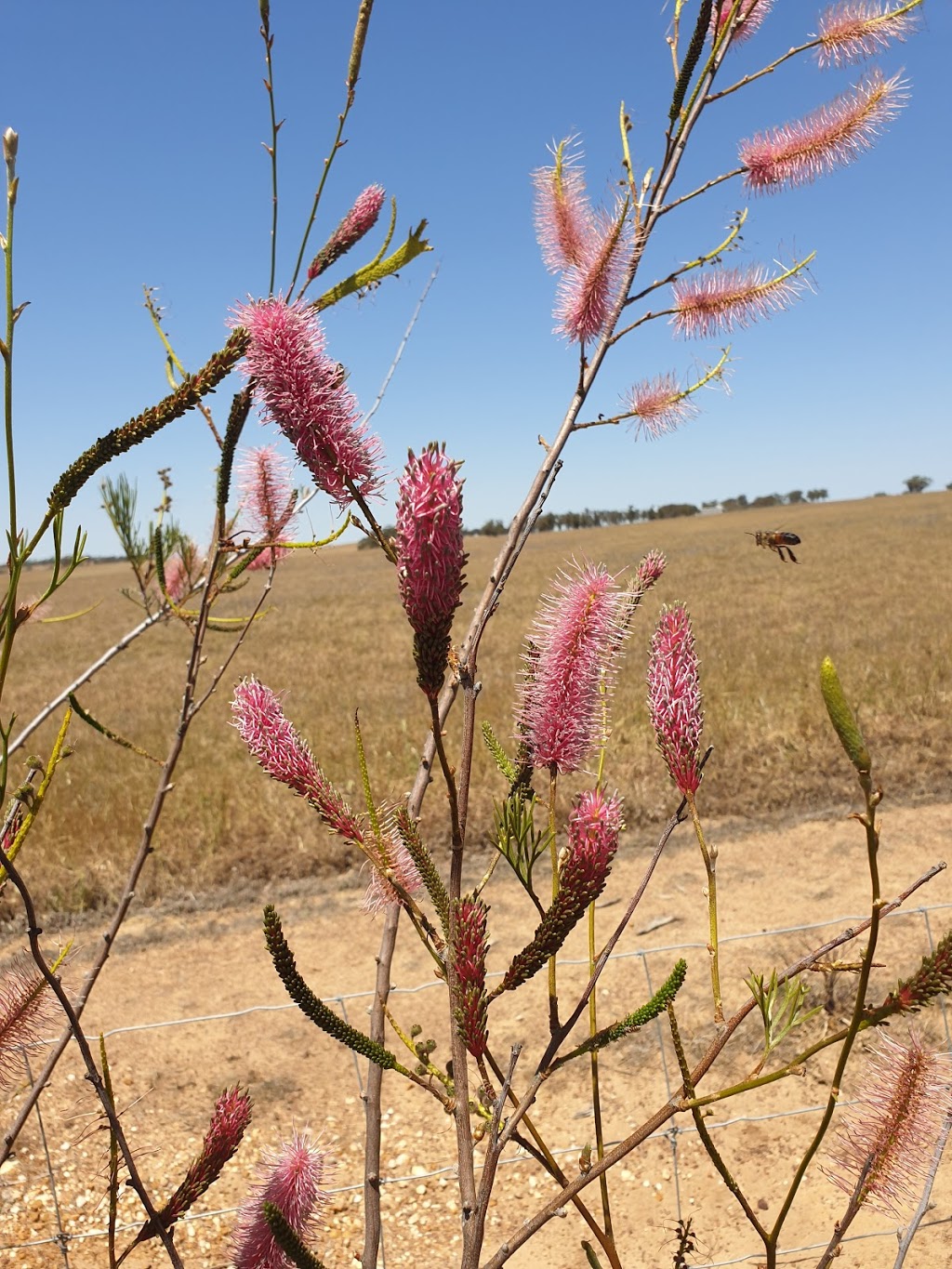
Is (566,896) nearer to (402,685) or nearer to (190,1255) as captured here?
(190,1255)

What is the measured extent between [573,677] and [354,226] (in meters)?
0.55

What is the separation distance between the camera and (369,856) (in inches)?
25.9

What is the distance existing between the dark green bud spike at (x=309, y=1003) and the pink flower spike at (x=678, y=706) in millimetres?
283

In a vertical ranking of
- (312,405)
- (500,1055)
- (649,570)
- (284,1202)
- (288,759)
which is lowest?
(500,1055)

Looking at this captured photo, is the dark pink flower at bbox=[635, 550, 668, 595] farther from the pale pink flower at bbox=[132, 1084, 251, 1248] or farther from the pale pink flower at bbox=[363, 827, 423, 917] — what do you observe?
the pale pink flower at bbox=[132, 1084, 251, 1248]

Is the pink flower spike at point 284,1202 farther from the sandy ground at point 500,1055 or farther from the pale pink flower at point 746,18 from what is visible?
the sandy ground at point 500,1055

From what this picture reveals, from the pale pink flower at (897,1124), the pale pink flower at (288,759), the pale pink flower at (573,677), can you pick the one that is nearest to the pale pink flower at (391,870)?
the pale pink flower at (288,759)

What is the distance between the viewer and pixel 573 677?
72cm

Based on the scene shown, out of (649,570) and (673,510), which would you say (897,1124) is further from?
(673,510)

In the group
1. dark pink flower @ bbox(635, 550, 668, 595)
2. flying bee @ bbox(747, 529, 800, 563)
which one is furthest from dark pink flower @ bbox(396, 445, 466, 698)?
flying bee @ bbox(747, 529, 800, 563)

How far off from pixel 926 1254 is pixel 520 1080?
1.68 m

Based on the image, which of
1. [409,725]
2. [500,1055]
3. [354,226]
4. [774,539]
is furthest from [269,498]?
[409,725]

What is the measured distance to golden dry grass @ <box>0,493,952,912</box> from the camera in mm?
6820

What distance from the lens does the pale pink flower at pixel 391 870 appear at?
66cm
